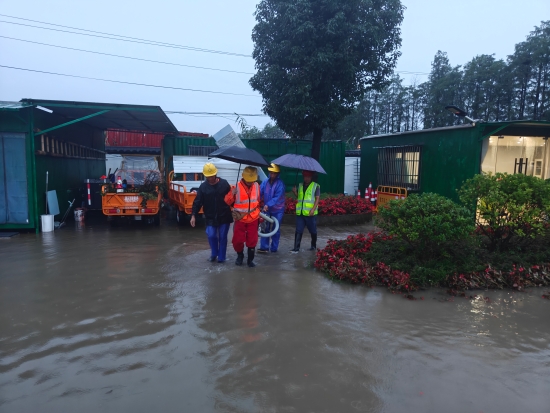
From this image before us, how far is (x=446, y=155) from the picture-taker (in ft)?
38.8

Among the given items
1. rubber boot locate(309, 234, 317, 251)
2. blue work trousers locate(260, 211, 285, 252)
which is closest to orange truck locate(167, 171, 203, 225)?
blue work trousers locate(260, 211, 285, 252)

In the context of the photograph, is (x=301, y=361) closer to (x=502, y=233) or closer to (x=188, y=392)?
(x=188, y=392)

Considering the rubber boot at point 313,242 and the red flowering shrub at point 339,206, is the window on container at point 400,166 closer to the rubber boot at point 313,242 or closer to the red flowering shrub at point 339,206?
the red flowering shrub at point 339,206

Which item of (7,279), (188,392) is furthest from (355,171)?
(188,392)

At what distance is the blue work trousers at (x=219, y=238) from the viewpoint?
727 cm

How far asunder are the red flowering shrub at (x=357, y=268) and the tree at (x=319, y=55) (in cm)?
654

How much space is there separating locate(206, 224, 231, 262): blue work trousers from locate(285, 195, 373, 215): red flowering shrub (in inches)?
210

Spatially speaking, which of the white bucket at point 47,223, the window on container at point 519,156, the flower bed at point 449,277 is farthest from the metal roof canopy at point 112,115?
the window on container at point 519,156

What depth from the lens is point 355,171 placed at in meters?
19.7

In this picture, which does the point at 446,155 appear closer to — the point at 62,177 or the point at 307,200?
the point at 307,200

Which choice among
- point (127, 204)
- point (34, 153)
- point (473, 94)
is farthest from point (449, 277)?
point (473, 94)

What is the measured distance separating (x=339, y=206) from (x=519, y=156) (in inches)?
222

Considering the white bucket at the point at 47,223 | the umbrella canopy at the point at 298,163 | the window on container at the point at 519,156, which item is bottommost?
the white bucket at the point at 47,223

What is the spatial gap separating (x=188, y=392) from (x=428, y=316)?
3045 millimetres
